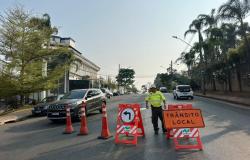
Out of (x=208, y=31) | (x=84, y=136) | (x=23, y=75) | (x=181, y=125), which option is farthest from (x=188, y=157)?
(x=208, y=31)

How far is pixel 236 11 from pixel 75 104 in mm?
21525

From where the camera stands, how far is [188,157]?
7.46 metres

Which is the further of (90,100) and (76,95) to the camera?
(90,100)

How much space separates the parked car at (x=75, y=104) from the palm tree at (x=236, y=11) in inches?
725

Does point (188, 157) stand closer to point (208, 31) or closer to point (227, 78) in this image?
point (227, 78)

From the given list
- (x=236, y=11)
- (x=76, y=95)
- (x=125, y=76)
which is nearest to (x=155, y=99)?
(x=76, y=95)

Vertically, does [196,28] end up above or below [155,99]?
above

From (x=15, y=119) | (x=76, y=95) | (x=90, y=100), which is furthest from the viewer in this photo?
(x=15, y=119)

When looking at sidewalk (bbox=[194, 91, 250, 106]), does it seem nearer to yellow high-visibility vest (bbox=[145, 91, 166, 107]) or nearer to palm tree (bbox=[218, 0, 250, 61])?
palm tree (bbox=[218, 0, 250, 61])

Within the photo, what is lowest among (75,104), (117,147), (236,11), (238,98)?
(117,147)

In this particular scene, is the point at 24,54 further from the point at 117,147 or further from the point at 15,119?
the point at 117,147

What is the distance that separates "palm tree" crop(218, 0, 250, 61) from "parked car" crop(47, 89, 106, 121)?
60.4 ft

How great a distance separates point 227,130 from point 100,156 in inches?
226

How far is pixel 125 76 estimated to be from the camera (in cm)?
12325
